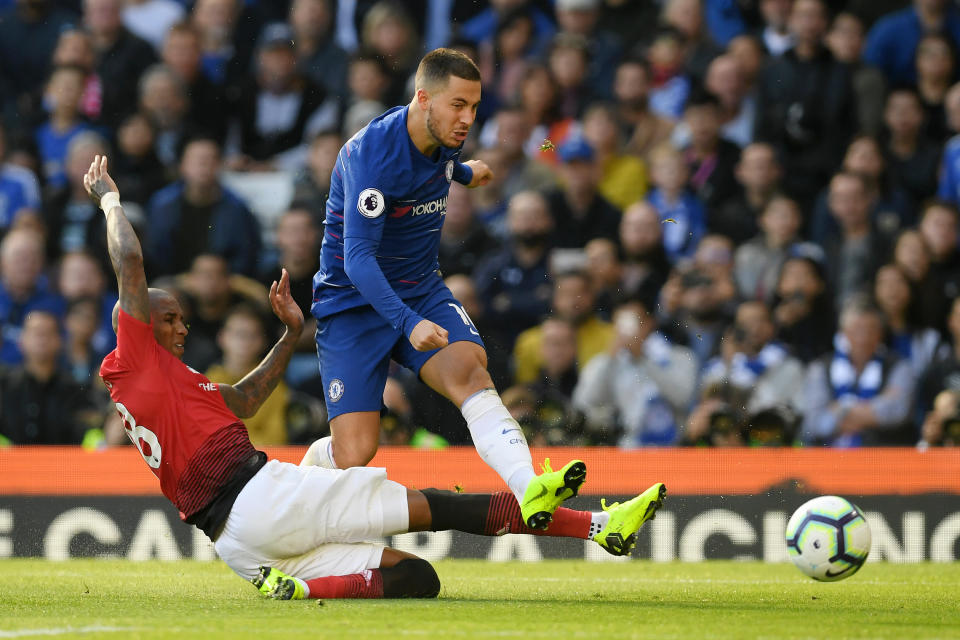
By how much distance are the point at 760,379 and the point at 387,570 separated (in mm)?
4751

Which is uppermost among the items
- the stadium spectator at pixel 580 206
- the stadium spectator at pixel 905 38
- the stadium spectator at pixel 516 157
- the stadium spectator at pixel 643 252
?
the stadium spectator at pixel 905 38

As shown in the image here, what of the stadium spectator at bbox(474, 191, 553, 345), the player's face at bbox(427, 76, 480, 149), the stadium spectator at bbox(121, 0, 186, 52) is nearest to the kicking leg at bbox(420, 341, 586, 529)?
the player's face at bbox(427, 76, 480, 149)

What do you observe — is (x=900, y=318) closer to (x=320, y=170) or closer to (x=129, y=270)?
(x=320, y=170)

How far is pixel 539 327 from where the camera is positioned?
1055 centimetres

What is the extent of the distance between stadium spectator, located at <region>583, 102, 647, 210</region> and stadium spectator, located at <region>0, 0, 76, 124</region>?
5.34 m

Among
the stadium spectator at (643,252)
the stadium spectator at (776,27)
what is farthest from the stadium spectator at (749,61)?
the stadium spectator at (643,252)

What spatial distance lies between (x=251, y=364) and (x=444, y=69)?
4832mm

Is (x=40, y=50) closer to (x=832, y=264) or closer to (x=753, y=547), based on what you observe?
(x=832, y=264)

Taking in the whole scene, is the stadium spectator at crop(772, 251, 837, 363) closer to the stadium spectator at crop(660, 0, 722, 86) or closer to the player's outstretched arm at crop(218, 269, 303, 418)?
the stadium spectator at crop(660, 0, 722, 86)

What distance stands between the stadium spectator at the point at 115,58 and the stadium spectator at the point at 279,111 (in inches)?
42.1

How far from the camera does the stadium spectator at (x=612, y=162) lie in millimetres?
11398

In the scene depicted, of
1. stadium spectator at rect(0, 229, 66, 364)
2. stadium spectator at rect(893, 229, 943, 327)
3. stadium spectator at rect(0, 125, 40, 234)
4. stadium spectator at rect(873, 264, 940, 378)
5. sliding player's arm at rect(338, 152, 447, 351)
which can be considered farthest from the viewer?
stadium spectator at rect(0, 125, 40, 234)

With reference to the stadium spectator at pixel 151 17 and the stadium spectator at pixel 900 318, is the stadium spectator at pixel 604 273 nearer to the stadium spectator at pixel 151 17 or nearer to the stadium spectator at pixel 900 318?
the stadium spectator at pixel 900 318

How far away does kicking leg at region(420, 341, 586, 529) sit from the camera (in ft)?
18.3
